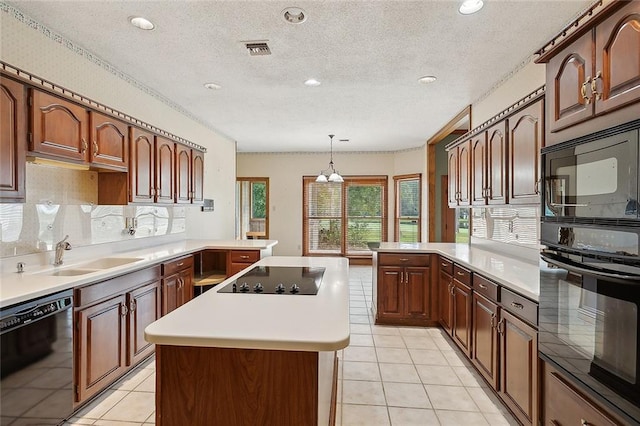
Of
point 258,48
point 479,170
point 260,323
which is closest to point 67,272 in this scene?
point 260,323

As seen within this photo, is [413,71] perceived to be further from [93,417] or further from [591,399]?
[93,417]

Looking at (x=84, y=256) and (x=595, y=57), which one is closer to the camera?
(x=595, y=57)

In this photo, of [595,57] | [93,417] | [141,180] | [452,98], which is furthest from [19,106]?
[452,98]

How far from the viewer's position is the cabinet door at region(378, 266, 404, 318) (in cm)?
380

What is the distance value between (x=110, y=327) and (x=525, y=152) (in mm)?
3270

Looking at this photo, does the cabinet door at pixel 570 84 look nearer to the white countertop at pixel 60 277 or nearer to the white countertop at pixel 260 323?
the white countertop at pixel 260 323

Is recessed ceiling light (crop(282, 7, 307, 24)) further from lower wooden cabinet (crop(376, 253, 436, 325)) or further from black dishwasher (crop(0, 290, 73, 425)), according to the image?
lower wooden cabinet (crop(376, 253, 436, 325))

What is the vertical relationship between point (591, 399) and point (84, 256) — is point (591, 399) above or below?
below

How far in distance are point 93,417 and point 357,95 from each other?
385 centimetres

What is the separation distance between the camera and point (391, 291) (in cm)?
382

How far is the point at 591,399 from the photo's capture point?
130 cm

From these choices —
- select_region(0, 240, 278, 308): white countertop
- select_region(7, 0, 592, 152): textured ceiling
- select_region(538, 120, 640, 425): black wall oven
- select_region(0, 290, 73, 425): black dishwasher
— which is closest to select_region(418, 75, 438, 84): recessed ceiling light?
select_region(7, 0, 592, 152): textured ceiling

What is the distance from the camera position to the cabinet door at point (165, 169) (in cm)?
346

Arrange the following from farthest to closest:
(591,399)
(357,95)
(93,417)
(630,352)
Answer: (357,95)
(93,417)
(591,399)
(630,352)
